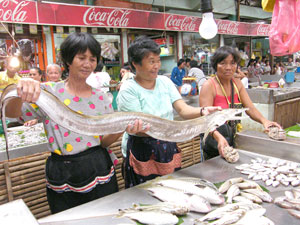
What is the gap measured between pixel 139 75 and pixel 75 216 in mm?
1134

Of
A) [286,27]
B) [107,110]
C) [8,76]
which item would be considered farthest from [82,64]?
[8,76]

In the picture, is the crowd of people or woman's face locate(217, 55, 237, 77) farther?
woman's face locate(217, 55, 237, 77)

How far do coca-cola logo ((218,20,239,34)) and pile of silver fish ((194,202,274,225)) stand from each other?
11062 millimetres

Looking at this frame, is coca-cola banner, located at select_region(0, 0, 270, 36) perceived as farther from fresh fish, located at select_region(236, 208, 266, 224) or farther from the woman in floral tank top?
fresh fish, located at select_region(236, 208, 266, 224)

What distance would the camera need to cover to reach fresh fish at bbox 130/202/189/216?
148 centimetres

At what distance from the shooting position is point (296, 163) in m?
2.18

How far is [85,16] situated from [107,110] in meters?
5.75

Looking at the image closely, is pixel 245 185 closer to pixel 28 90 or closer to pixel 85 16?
pixel 28 90

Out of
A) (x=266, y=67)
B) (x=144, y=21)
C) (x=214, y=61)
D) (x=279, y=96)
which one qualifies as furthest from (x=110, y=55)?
(x=266, y=67)

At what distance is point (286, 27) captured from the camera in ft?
8.38

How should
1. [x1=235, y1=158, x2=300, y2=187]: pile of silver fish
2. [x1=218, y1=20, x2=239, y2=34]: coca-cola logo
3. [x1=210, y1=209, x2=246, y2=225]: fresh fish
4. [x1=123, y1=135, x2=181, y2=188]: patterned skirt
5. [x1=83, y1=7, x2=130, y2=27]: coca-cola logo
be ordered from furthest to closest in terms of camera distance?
[x1=218, y1=20, x2=239, y2=34]: coca-cola logo → [x1=83, y1=7, x2=130, y2=27]: coca-cola logo → [x1=123, y1=135, x2=181, y2=188]: patterned skirt → [x1=235, y1=158, x2=300, y2=187]: pile of silver fish → [x1=210, y1=209, x2=246, y2=225]: fresh fish

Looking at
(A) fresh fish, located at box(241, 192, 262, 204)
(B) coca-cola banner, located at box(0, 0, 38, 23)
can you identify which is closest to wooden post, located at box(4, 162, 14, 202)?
(A) fresh fish, located at box(241, 192, 262, 204)

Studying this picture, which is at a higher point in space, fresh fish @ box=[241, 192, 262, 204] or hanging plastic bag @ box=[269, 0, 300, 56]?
hanging plastic bag @ box=[269, 0, 300, 56]

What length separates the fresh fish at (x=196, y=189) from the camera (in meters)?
1.60
